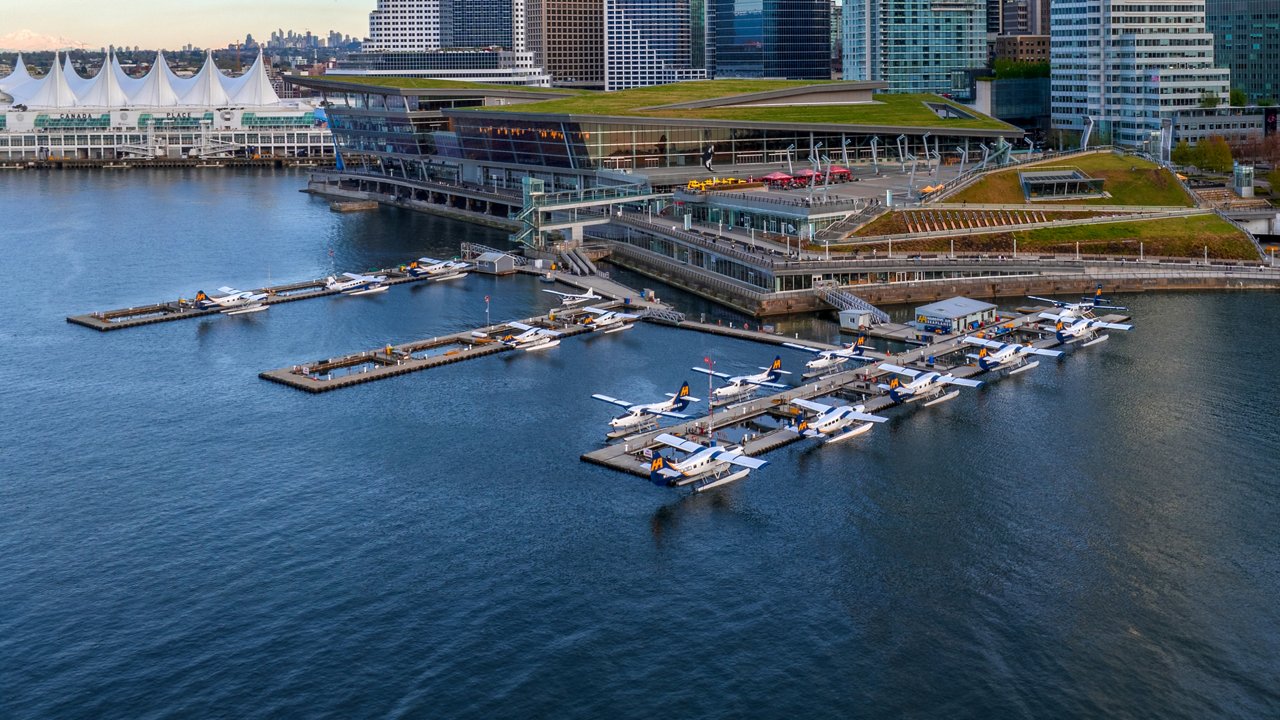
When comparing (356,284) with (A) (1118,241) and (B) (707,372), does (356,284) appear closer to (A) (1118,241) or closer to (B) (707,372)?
(B) (707,372)

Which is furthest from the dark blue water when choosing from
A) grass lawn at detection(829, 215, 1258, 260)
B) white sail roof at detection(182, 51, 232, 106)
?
white sail roof at detection(182, 51, 232, 106)

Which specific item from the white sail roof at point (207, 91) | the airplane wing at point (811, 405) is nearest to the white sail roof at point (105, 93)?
the white sail roof at point (207, 91)

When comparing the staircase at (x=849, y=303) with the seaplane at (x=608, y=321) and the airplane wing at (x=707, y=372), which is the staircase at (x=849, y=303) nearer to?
the seaplane at (x=608, y=321)

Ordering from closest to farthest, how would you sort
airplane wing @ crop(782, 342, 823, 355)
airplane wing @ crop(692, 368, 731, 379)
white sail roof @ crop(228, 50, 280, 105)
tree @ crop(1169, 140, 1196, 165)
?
airplane wing @ crop(692, 368, 731, 379) → airplane wing @ crop(782, 342, 823, 355) → tree @ crop(1169, 140, 1196, 165) → white sail roof @ crop(228, 50, 280, 105)

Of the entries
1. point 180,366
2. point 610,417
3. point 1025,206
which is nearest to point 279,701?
point 610,417

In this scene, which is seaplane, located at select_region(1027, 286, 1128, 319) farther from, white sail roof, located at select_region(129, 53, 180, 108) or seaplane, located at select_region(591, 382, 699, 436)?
white sail roof, located at select_region(129, 53, 180, 108)

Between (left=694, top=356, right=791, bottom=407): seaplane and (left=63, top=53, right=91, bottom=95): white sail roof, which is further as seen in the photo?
(left=63, top=53, right=91, bottom=95): white sail roof
